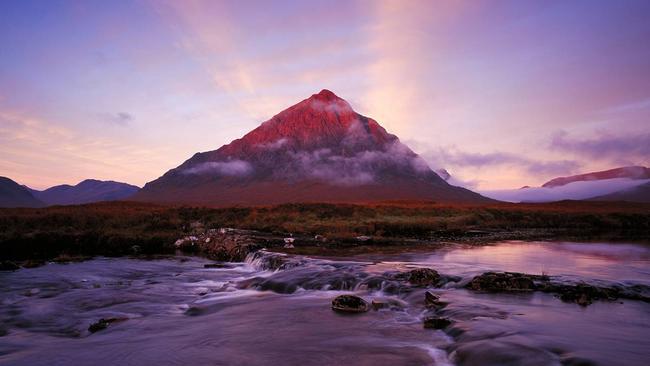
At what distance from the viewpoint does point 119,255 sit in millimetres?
26469

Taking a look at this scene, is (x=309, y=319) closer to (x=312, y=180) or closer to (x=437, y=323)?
(x=437, y=323)

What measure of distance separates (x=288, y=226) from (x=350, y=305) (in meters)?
25.7

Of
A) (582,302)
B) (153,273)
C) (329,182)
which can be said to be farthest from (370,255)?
(329,182)

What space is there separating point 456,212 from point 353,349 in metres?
45.5

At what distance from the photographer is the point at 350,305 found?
38.0 feet

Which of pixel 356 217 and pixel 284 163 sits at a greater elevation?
pixel 284 163

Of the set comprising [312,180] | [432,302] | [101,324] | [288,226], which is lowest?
[101,324]

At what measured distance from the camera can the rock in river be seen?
449 inches

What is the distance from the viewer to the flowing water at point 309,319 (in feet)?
26.1

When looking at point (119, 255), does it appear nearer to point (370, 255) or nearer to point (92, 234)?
point (92, 234)

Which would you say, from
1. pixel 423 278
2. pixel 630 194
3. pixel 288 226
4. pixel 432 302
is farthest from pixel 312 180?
pixel 432 302

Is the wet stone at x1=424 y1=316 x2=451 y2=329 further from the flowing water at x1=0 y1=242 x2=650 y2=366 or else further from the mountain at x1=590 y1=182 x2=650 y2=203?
the mountain at x1=590 y1=182 x2=650 y2=203

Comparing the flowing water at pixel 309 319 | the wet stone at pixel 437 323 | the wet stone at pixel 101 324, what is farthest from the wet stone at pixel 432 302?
the wet stone at pixel 101 324

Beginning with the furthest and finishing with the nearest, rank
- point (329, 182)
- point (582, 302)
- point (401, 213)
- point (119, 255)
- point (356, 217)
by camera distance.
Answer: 1. point (329, 182)
2. point (401, 213)
3. point (356, 217)
4. point (119, 255)
5. point (582, 302)
